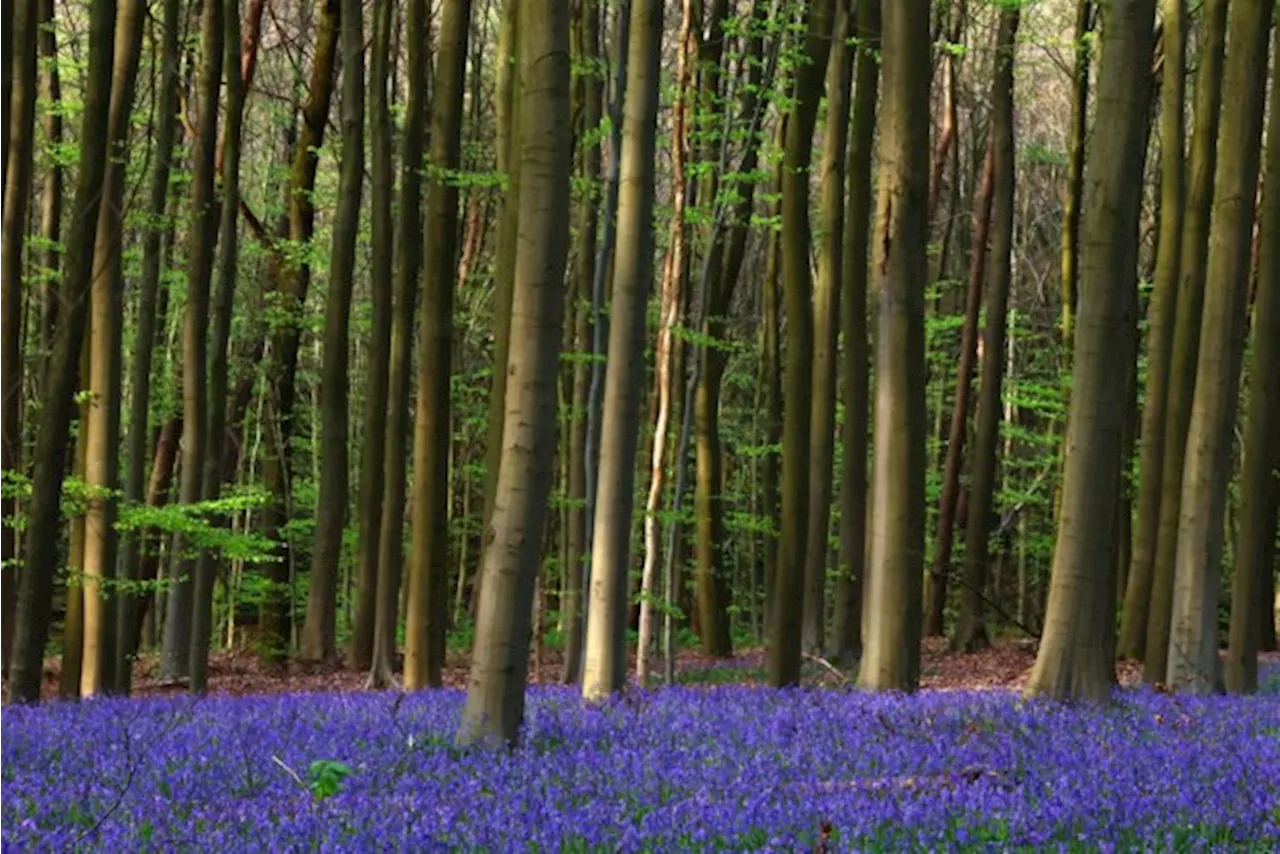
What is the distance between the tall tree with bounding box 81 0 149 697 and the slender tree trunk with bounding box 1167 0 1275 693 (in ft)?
32.5

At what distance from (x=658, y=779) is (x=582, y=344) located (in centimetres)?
1320

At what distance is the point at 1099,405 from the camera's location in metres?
10.5

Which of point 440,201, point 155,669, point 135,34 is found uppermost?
point 135,34

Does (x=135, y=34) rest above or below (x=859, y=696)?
above

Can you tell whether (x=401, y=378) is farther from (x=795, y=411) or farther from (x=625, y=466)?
(x=625, y=466)

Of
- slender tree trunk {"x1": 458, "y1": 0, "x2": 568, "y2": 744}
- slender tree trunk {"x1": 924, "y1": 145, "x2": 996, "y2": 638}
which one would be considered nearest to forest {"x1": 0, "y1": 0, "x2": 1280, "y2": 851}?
slender tree trunk {"x1": 458, "y1": 0, "x2": 568, "y2": 744}

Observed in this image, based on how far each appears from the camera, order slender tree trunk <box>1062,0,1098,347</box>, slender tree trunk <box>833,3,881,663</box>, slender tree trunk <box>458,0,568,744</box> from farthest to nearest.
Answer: slender tree trunk <box>1062,0,1098,347</box> < slender tree trunk <box>833,3,881,663</box> < slender tree trunk <box>458,0,568,744</box>

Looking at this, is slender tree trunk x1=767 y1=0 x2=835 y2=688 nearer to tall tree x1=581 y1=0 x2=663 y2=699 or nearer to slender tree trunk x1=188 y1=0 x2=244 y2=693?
tall tree x1=581 y1=0 x2=663 y2=699

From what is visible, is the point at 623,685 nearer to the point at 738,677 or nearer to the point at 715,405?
the point at 738,677

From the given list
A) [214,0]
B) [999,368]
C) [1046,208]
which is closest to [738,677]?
[999,368]

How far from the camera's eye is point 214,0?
53.3 feet

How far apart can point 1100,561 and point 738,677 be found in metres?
11.3

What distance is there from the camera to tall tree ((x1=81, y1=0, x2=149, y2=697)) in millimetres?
14523

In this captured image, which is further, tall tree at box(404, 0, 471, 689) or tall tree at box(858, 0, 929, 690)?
tall tree at box(404, 0, 471, 689)
